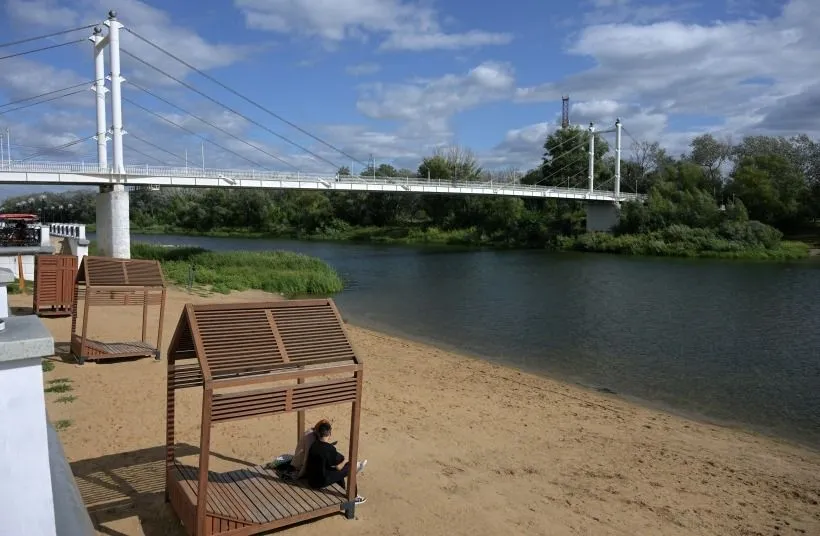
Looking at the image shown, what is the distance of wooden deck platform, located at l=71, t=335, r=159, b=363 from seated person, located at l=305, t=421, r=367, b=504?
21.9 feet

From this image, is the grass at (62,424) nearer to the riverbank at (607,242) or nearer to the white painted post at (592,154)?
the riverbank at (607,242)

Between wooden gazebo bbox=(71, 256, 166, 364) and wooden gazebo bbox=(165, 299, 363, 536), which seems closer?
wooden gazebo bbox=(165, 299, 363, 536)

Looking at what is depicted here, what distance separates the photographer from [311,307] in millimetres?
5805

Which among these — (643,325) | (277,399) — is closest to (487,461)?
(277,399)

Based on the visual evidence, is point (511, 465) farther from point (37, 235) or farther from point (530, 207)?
point (530, 207)

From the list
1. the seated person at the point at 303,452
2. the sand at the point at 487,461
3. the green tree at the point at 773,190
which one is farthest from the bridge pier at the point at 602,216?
the seated person at the point at 303,452

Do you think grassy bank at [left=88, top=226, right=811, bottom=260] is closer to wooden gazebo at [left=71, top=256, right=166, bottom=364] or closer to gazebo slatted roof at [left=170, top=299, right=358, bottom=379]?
wooden gazebo at [left=71, top=256, right=166, bottom=364]

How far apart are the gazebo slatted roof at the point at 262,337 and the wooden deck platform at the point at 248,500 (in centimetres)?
116

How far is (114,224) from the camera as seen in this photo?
35.0 meters

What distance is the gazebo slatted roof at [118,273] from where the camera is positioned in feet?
37.0

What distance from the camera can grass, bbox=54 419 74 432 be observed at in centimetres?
791

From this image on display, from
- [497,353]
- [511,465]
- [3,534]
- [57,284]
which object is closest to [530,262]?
[497,353]

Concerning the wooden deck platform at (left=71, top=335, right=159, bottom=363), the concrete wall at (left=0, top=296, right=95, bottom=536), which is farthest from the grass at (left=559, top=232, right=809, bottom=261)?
the concrete wall at (left=0, top=296, right=95, bottom=536)

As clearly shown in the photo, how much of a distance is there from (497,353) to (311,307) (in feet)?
39.3
